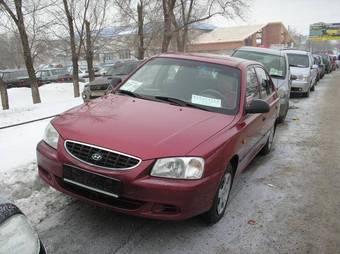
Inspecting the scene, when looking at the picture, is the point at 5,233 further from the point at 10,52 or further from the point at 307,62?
the point at 10,52

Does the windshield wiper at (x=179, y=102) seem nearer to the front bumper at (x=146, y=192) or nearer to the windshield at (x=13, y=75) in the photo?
the front bumper at (x=146, y=192)

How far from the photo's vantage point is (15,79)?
A: 90.4 feet

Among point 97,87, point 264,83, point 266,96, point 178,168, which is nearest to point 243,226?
point 178,168

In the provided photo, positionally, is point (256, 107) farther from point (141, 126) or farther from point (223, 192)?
point (141, 126)

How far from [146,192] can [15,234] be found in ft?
4.53

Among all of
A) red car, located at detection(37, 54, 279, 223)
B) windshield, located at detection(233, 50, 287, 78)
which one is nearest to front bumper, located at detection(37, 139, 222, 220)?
red car, located at detection(37, 54, 279, 223)

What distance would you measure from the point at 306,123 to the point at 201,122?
6822 mm

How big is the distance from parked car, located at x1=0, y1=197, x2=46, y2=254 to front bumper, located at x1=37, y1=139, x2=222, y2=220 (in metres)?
1.19

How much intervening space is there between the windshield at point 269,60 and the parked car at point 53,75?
22.0 meters

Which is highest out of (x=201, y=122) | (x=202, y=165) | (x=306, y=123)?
(x=201, y=122)

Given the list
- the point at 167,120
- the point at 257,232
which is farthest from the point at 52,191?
the point at 257,232

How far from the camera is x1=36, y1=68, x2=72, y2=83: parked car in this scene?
30.6 m

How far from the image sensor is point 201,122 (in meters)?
3.98

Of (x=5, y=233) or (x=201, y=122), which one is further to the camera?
(x=201, y=122)
